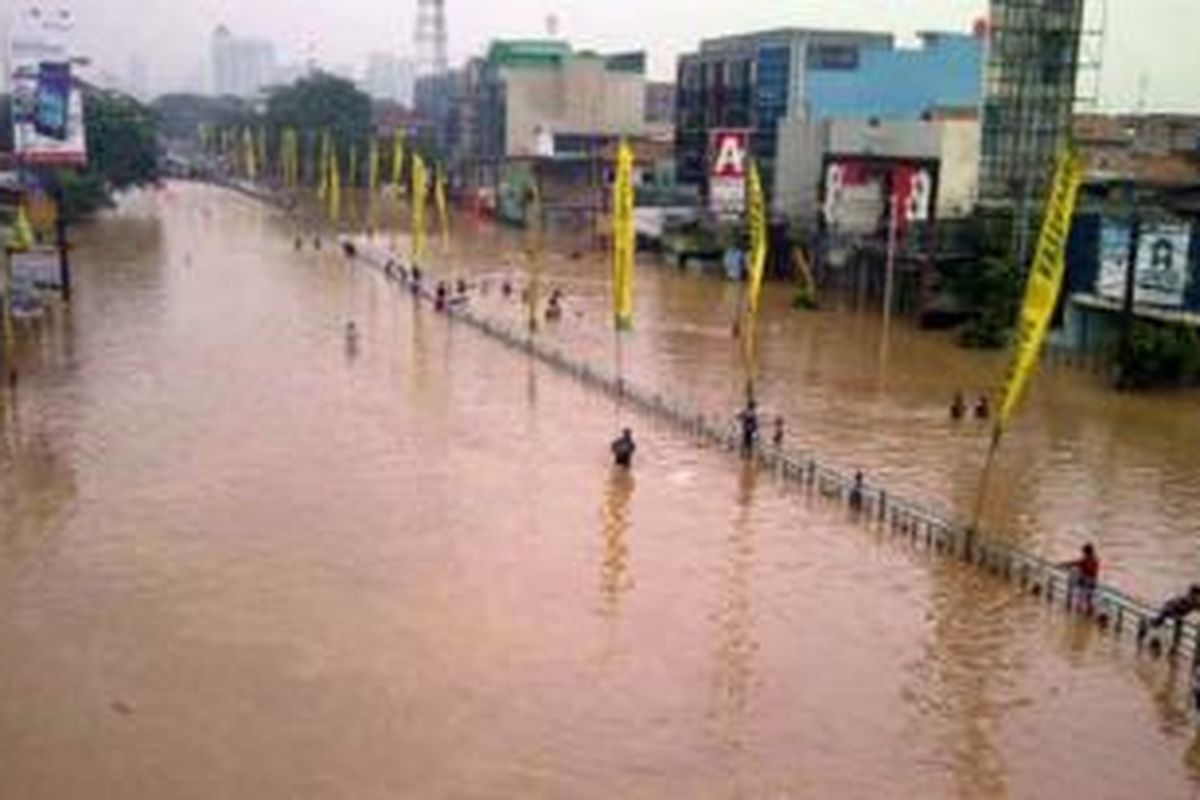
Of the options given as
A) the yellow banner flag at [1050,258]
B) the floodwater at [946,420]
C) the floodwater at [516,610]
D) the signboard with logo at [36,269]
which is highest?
the yellow banner flag at [1050,258]

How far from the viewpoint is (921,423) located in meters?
46.1

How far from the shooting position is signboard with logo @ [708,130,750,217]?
84.7 metres

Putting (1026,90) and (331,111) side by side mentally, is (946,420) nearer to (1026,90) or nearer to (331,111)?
(1026,90)

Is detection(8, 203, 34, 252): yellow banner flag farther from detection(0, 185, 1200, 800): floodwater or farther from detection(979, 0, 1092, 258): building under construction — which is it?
detection(979, 0, 1092, 258): building under construction

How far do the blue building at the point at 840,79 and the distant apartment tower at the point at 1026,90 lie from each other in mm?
22498

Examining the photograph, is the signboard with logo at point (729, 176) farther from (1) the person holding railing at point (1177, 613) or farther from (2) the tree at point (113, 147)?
(1) the person holding railing at point (1177, 613)

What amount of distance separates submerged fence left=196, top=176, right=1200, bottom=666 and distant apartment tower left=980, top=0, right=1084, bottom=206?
31099 mm

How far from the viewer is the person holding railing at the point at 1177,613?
983 inches

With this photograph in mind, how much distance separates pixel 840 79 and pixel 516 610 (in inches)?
3078

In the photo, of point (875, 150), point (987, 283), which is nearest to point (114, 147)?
point (875, 150)

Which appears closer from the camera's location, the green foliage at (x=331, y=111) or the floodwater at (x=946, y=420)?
the floodwater at (x=946, y=420)

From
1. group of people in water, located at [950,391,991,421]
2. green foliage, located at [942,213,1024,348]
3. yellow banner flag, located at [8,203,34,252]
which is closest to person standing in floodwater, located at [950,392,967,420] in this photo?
group of people in water, located at [950,391,991,421]

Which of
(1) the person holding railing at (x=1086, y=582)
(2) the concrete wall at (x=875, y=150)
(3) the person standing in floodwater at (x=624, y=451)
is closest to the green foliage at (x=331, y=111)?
(2) the concrete wall at (x=875, y=150)

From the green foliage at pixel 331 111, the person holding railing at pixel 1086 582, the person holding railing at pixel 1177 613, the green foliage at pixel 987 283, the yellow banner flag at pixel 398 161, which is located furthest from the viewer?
the green foliage at pixel 331 111
